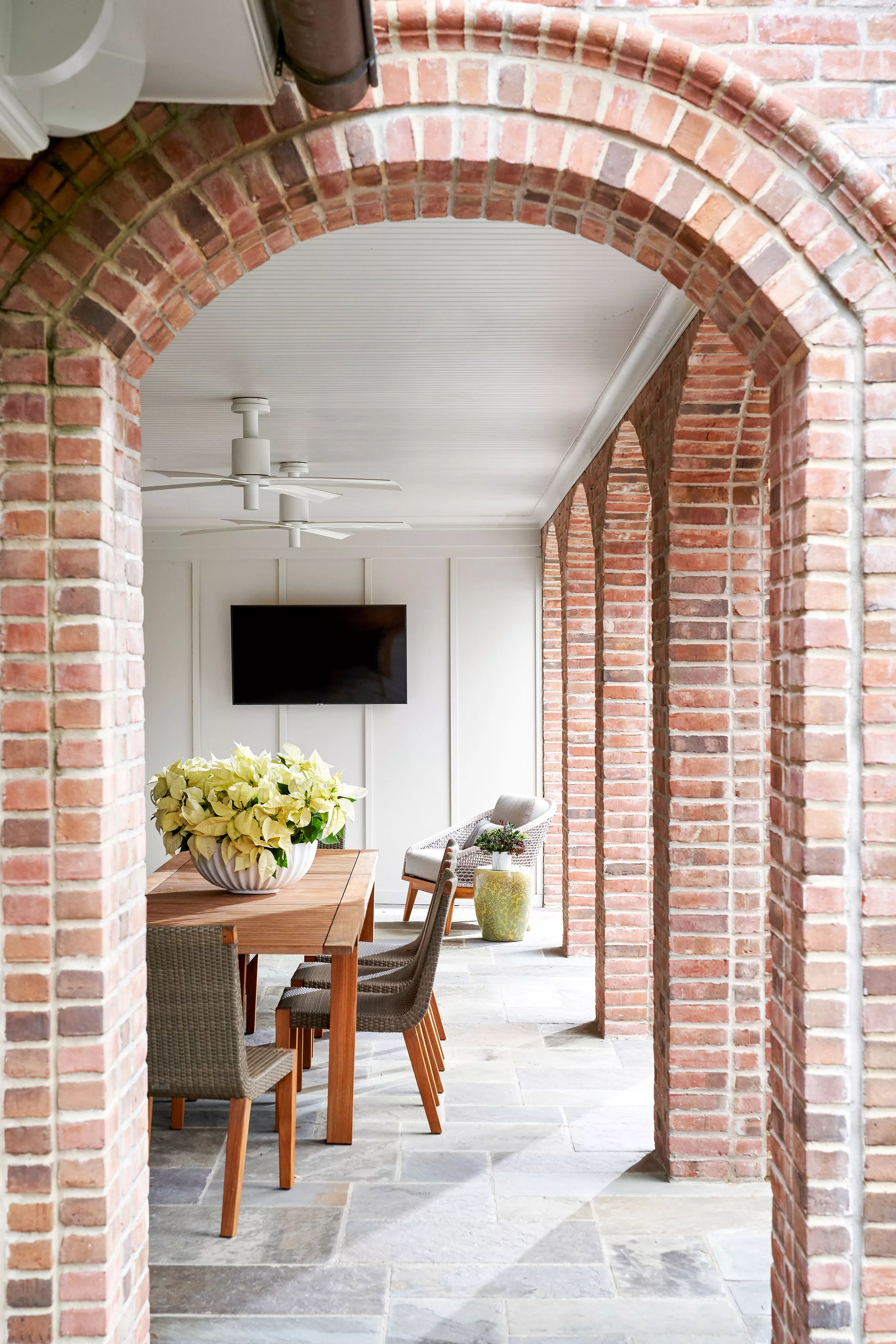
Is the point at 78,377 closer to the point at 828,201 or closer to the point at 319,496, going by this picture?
the point at 828,201

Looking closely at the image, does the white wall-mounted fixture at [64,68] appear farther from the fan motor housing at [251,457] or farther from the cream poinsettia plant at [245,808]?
the fan motor housing at [251,457]

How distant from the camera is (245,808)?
12.8ft

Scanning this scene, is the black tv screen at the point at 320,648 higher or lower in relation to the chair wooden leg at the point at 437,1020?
higher

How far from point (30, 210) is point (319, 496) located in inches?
120

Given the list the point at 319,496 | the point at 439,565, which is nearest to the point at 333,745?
the point at 439,565

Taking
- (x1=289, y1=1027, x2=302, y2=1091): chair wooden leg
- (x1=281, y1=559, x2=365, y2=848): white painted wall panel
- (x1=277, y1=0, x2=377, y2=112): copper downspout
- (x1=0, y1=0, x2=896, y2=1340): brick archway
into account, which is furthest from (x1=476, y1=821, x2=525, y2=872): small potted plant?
(x1=277, y1=0, x2=377, y2=112): copper downspout

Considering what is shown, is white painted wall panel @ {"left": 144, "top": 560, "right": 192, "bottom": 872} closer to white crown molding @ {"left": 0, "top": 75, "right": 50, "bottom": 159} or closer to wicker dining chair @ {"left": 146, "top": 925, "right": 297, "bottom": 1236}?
wicker dining chair @ {"left": 146, "top": 925, "right": 297, "bottom": 1236}

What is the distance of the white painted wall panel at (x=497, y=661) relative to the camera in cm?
822

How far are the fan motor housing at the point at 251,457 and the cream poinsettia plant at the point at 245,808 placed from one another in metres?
1.18

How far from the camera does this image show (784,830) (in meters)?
2.01

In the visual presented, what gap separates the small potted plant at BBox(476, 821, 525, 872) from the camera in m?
6.68

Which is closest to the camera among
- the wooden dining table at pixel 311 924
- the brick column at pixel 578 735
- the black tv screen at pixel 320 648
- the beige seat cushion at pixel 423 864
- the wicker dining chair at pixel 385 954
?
the wooden dining table at pixel 311 924

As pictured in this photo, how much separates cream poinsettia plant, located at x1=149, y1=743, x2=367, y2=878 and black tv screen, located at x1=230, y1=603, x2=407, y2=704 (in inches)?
163

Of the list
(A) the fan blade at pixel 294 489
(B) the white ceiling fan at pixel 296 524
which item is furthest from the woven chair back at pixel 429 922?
(B) the white ceiling fan at pixel 296 524
